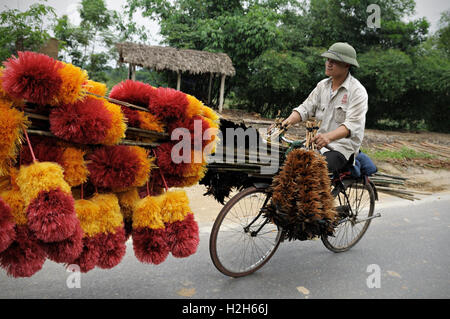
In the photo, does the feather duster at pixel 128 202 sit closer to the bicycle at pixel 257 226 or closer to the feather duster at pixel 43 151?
the feather duster at pixel 43 151

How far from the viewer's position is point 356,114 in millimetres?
3000

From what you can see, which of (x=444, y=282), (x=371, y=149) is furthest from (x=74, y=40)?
(x=444, y=282)

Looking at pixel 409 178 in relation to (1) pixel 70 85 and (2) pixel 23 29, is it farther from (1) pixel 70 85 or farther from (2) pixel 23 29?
(2) pixel 23 29

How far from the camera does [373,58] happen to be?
14.6m

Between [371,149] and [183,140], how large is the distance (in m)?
8.97

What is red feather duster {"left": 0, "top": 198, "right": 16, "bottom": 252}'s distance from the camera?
56.5 inches

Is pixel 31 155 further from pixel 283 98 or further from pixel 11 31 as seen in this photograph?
pixel 283 98

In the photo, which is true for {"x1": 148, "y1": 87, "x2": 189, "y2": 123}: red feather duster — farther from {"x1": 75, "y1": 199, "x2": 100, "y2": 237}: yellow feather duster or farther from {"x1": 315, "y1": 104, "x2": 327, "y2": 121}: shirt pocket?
{"x1": 315, "y1": 104, "x2": 327, "y2": 121}: shirt pocket

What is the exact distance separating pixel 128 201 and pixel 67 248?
45 centimetres

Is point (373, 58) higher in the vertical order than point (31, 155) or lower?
higher

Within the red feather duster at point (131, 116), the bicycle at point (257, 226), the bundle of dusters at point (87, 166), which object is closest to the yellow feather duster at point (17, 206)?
the bundle of dusters at point (87, 166)

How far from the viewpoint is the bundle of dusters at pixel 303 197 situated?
2.54 meters

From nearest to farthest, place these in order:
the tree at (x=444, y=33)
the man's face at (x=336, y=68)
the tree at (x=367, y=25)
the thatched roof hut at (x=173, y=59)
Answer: the man's face at (x=336, y=68) → the thatched roof hut at (x=173, y=59) → the tree at (x=367, y=25) → the tree at (x=444, y=33)

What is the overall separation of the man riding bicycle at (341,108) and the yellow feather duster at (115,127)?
153cm
